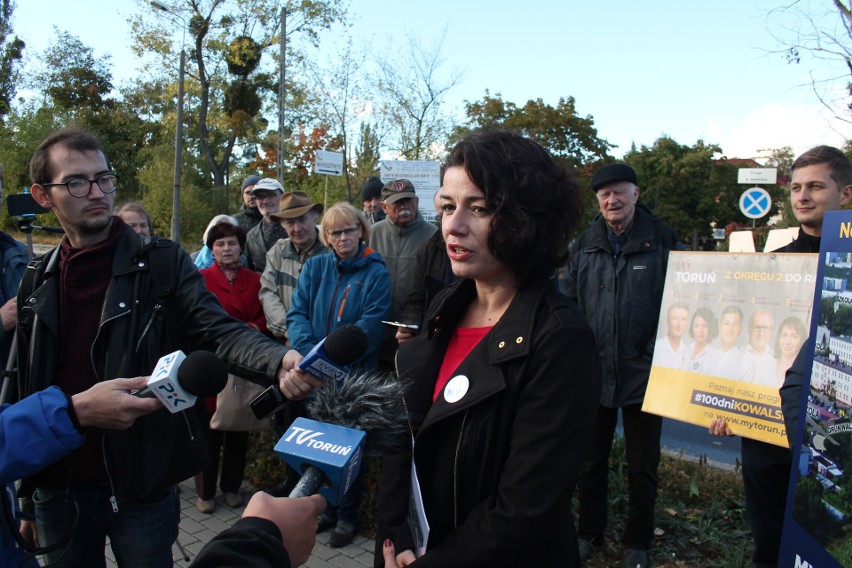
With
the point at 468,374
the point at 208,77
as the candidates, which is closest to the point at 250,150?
the point at 208,77

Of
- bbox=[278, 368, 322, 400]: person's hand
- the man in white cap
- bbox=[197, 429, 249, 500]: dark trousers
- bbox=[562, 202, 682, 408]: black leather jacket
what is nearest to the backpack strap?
bbox=[278, 368, 322, 400]: person's hand

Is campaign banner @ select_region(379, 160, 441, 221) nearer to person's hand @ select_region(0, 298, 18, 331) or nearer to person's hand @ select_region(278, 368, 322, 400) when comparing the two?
person's hand @ select_region(0, 298, 18, 331)

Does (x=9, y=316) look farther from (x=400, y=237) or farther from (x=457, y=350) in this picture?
(x=400, y=237)

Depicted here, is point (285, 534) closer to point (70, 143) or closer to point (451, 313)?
point (451, 313)

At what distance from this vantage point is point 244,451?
5.00m

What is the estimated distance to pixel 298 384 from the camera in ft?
6.11

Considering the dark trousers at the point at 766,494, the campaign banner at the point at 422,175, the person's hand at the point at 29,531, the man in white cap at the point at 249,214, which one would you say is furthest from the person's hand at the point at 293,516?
the campaign banner at the point at 422,175

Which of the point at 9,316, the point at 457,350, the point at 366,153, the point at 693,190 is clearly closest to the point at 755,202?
the point at 457,350

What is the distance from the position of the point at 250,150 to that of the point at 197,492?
51.4 m

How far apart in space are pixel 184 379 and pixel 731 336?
9.11 feet

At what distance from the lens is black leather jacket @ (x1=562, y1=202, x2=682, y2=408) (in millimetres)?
3877

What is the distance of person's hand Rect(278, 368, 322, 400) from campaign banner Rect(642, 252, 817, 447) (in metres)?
2.26

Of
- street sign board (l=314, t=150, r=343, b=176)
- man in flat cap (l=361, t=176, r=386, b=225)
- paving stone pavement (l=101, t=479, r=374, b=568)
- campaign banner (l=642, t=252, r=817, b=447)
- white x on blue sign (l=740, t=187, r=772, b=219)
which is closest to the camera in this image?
campaign banner (l=642, t=252, r=817, b=447)

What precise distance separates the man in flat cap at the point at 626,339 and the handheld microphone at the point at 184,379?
9.16 feet
